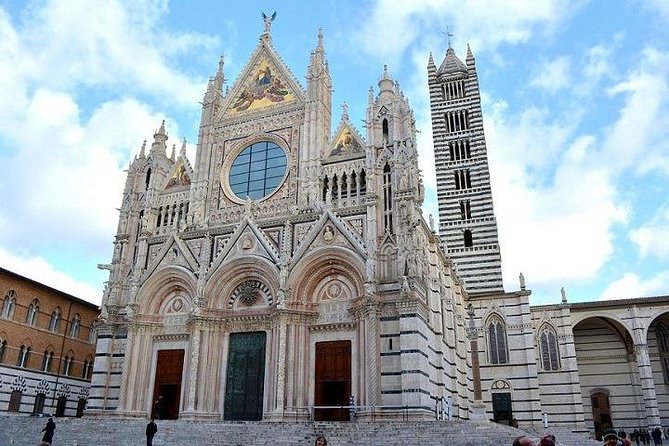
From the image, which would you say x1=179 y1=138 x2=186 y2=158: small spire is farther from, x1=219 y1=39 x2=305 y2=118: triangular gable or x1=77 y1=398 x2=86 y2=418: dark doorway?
x1=77 y1=398 x2=86 y2=418: dark doorway

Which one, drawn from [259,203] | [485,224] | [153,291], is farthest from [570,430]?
[153,291]

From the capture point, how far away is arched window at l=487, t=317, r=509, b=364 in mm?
34219

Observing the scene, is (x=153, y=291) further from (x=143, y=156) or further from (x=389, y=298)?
(x=389, y=298)

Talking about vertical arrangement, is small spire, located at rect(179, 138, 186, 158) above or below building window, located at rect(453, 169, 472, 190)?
below

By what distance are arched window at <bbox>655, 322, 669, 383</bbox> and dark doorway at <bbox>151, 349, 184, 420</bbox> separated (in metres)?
31.1

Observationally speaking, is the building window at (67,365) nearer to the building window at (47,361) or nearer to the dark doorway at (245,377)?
the building window at (47,361)

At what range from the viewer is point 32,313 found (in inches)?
1230

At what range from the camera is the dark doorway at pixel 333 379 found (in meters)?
22.6

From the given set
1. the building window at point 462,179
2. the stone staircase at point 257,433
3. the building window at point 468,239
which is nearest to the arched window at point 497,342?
the building window at point 468,239

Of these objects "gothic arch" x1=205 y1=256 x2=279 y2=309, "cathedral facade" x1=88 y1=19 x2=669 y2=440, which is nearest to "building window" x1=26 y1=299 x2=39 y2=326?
"cathedral facade" x1=88 y1=19 x2=669 y2=440

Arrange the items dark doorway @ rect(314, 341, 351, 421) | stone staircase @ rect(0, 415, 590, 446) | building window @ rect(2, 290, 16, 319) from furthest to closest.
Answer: building window @ rect(2, 290, 16, 319) → dark doorway @ rect(314, 341, 351, 421) → stone staircase @ rect(0, 415, 590, 446)

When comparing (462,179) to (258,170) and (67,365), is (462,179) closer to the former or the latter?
(258,170)

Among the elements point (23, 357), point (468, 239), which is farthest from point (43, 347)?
point (468, 239)

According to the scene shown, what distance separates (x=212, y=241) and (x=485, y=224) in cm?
2207
